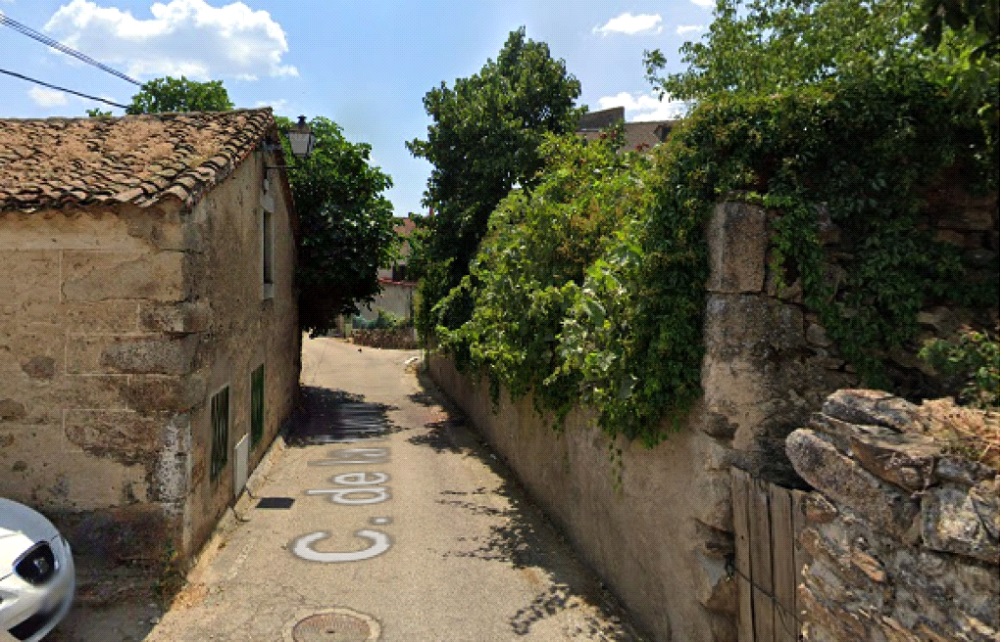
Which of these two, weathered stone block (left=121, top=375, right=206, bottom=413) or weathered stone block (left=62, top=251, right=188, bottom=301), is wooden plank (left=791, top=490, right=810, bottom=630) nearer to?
weathered stone block (left=121, top=375, right=206, bottom=413)

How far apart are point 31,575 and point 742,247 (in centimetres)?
529

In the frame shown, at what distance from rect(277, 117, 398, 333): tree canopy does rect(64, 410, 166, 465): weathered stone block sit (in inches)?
358

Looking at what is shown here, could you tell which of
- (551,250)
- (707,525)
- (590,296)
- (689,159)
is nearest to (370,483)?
(551,250)

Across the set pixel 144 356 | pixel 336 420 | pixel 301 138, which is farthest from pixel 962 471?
pixel 336 420

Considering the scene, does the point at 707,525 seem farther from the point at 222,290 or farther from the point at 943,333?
the point at 222,290

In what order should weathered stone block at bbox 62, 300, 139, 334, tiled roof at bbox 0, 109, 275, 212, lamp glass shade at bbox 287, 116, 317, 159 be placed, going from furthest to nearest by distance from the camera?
lamp glass shade at bbox 287, 116, 317, 159 < weathered stone block at bbox 62, 300, 139, 334 < tiled roof at bbox 0, 109, 275, 212

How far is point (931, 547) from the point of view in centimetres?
238

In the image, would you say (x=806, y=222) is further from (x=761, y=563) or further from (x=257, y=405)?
(x=257, y=405)

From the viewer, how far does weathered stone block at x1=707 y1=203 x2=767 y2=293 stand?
4020 mm

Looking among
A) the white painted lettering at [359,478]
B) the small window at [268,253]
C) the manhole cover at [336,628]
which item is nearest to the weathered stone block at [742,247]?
the manhole cover at [336,628]

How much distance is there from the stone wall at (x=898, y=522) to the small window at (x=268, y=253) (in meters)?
8.92

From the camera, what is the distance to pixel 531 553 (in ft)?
22.8

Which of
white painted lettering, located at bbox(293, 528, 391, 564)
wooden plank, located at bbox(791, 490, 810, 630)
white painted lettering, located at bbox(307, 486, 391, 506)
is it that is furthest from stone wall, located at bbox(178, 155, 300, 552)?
wooden plank, located at bbox(791, 490, 810, 630)

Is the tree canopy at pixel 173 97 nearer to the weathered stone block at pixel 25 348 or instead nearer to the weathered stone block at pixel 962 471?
the weathered stone block at pixel 25 348
